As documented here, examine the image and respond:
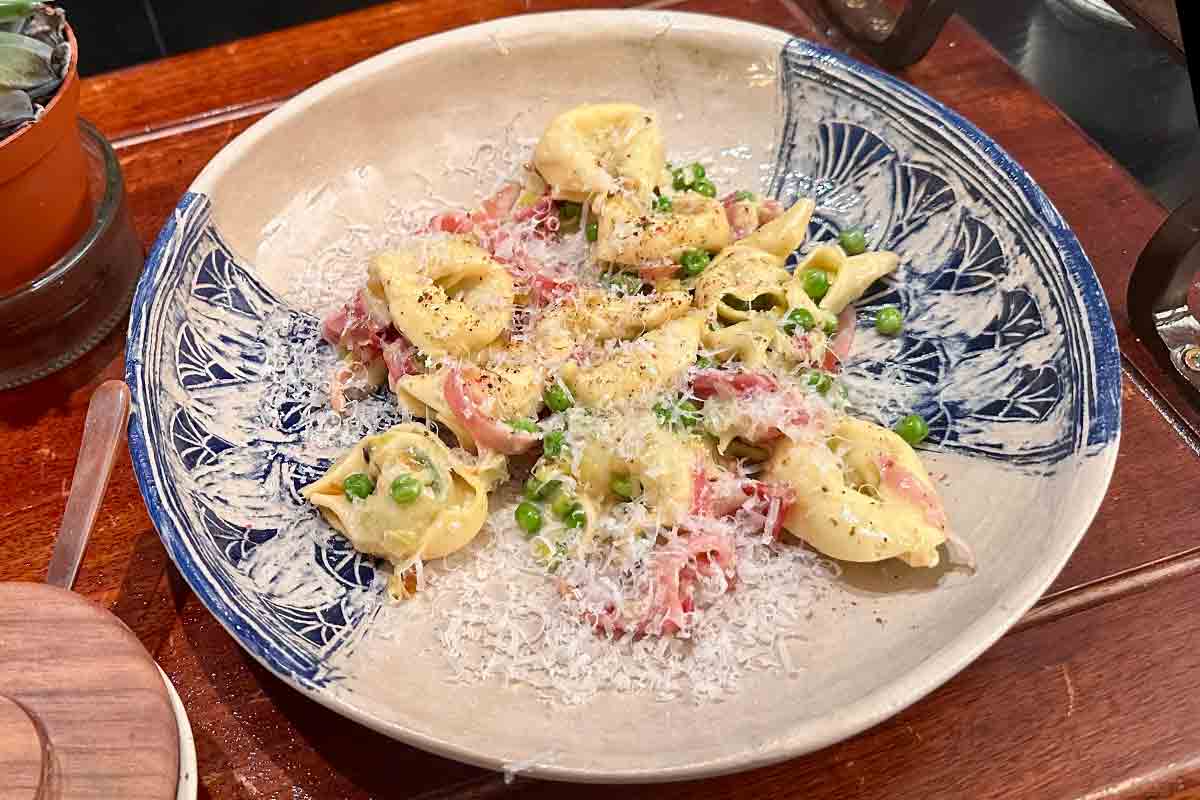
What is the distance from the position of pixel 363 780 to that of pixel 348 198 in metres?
1.11

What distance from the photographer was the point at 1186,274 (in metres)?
1.71

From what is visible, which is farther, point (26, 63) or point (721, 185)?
point (721, 185)

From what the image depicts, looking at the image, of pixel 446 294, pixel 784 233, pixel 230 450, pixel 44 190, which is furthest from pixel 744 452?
pixel 44 190

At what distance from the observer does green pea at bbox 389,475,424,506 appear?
4.56 feet

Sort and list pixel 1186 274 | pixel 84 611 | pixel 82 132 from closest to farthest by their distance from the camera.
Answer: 1. pixel 84 611
2. pixel 1186 274
3. pixel 82 132

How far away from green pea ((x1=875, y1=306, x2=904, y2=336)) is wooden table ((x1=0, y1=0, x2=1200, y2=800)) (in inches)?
15.6

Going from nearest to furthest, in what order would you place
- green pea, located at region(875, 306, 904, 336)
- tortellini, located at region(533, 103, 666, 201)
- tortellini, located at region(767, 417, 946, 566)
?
1. tortellini, located at region(767, 417, 946, 566)
2. green pea, located at region(875, 306, 904, 336)
3. tortellini, located at region(533, 103, 666, 201)

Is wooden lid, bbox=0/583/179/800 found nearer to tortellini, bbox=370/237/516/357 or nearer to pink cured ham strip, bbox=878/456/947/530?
tortellini, bbox=370/237/516/357

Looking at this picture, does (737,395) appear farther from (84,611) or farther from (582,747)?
(84,611)

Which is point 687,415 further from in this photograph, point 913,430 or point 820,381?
point 913,430

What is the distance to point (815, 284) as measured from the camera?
1.71 meters

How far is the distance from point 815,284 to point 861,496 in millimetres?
448


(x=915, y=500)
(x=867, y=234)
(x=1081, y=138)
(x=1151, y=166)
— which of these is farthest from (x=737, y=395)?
(x=1151, y=166)

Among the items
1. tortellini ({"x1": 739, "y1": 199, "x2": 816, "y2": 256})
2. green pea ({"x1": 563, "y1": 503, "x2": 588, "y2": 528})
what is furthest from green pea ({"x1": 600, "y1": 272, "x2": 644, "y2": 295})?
green pea ({"x1": 563, "y1": 503, "x2": 588, "y2": 528})
